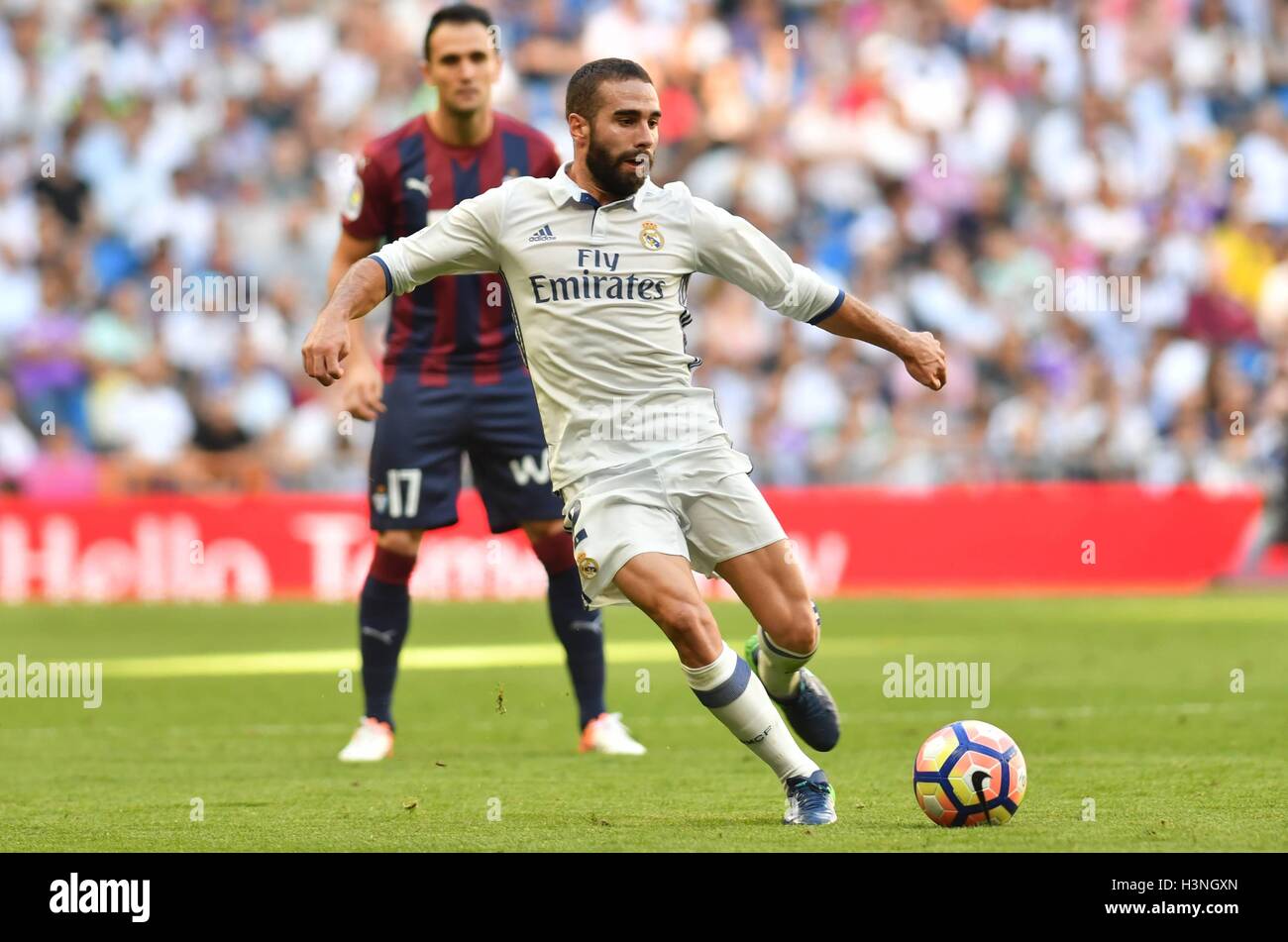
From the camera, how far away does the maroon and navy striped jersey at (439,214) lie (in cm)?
947

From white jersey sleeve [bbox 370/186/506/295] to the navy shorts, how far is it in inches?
79.6

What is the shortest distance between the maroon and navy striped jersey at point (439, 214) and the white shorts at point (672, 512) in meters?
2.31

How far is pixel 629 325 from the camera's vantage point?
733 cm

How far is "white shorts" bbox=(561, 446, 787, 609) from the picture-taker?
7137 mm

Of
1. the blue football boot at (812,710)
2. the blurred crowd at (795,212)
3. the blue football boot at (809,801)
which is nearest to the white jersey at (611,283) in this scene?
the blue football boot at (812,710)

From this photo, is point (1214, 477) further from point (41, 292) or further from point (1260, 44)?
point (41, 292)

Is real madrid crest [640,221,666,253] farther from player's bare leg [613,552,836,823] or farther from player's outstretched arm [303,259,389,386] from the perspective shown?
player's bare leg [613,552,836,823]

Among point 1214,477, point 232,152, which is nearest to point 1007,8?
point 1214,477

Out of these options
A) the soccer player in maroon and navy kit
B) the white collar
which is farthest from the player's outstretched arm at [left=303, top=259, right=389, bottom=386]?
the soccer player in maroon and navy kit

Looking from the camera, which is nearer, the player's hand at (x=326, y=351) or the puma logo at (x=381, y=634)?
the player's hand at (x=326, y=351)

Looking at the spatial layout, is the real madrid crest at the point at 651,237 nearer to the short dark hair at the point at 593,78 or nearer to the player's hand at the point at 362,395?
the short dark hair at the point at 593,78

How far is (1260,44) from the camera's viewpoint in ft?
81.2

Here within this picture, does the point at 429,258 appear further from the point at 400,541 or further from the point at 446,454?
the point at 400,541
